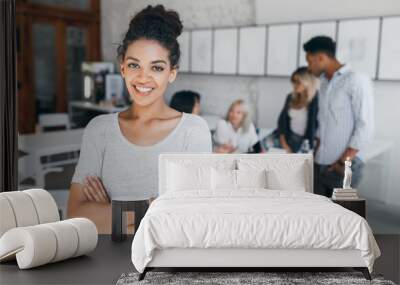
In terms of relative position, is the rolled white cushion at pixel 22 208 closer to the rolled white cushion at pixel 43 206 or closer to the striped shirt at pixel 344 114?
the rolled white cushion at pixel 43 206

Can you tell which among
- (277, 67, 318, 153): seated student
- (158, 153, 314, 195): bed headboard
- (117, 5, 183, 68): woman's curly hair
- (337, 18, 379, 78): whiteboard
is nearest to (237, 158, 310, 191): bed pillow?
(158, 153, 314, 195): bed headboard

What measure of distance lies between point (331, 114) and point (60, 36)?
3.26 meters

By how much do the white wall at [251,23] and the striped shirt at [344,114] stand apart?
13 cm

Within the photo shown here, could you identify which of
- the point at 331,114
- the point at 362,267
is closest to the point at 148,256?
the point at 362,267

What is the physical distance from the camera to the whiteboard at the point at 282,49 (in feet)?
19.8

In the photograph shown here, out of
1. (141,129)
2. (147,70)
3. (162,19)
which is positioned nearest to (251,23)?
(162,19)

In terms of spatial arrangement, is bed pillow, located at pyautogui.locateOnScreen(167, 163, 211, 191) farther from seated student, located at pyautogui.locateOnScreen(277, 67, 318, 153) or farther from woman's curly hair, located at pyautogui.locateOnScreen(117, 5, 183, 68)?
woman's curly hair, located at pyautogui.locateOnScreen(117, 5, 183, 68)

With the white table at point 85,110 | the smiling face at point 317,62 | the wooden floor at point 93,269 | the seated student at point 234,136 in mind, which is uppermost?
the smiling face at point 317,62

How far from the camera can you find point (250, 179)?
5223 mm

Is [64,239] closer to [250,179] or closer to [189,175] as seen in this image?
[189,175]

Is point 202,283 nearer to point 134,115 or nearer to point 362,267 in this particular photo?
point 362,267

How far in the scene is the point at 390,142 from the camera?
593cm

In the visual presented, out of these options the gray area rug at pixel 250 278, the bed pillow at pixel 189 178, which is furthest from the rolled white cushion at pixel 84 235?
the bed pillow at pixel 189 178

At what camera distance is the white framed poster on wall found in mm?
6176
